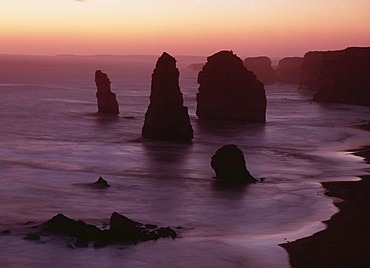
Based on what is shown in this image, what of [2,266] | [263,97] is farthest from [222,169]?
[263,97]

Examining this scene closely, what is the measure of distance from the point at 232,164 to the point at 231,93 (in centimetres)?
6157

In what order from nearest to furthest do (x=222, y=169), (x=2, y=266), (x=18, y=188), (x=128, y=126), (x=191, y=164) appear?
(x=2, y=266) < (x=18, y=188) < (x=222, y=169) < (x=191, y=164) < (x=128, y=126)

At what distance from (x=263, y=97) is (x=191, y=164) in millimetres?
50949

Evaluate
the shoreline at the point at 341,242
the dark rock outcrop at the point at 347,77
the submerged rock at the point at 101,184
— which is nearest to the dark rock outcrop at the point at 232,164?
the submerged rock at the point at 101,184

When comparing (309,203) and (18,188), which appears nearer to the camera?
(309,203)

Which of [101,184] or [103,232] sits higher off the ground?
[103,232]

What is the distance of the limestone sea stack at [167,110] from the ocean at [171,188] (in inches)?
83.1

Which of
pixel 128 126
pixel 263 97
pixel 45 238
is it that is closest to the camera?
pixel 45 238

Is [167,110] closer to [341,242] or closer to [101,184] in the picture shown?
[101,184]

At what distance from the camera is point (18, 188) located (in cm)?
5478

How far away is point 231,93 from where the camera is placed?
11844cm

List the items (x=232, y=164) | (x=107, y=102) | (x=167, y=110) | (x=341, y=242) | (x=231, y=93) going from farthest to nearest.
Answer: (x=107, y=102) < (x=231, y=93) < (x=167, y=110) < (x=232, y=164) < (x=341, y=242)

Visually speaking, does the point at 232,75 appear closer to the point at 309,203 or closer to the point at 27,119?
the point at 27,119

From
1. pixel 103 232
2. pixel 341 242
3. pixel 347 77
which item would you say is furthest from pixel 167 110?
pixel 347 77
